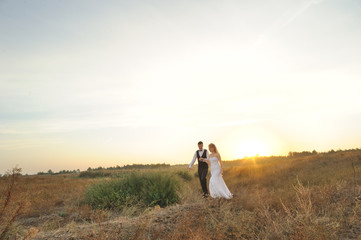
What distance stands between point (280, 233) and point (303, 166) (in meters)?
14.8

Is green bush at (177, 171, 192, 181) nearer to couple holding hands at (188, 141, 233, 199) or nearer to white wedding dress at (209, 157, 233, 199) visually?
couple holding hands at (188, 141, 233, 199)

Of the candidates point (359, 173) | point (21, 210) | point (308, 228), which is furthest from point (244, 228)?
point (359, 173)

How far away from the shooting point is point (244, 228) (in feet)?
18.3

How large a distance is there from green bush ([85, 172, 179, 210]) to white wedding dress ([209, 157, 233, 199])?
168 cm

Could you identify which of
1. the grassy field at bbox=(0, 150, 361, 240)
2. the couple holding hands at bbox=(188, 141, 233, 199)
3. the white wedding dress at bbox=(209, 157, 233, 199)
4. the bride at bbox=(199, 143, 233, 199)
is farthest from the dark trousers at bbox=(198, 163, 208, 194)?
the grassy field at bbox=(0, 150, 361, 240)

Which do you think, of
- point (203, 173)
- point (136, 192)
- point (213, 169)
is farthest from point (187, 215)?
point (136, 192)

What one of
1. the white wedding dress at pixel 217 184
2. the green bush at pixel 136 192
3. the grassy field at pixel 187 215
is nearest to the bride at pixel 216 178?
the white wedding dress at pixel 217 184

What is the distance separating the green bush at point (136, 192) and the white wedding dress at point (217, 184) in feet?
5.50

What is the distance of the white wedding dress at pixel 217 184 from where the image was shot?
31.4 ft

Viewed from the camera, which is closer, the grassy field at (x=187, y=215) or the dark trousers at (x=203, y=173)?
the grassy field at (x=187, y=215)

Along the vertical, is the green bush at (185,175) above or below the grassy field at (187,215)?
above

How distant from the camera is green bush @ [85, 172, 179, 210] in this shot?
10.6m

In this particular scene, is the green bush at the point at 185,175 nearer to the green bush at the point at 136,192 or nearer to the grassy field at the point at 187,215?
the grassy field at the point at 187,215

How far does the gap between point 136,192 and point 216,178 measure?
374 centimetres
